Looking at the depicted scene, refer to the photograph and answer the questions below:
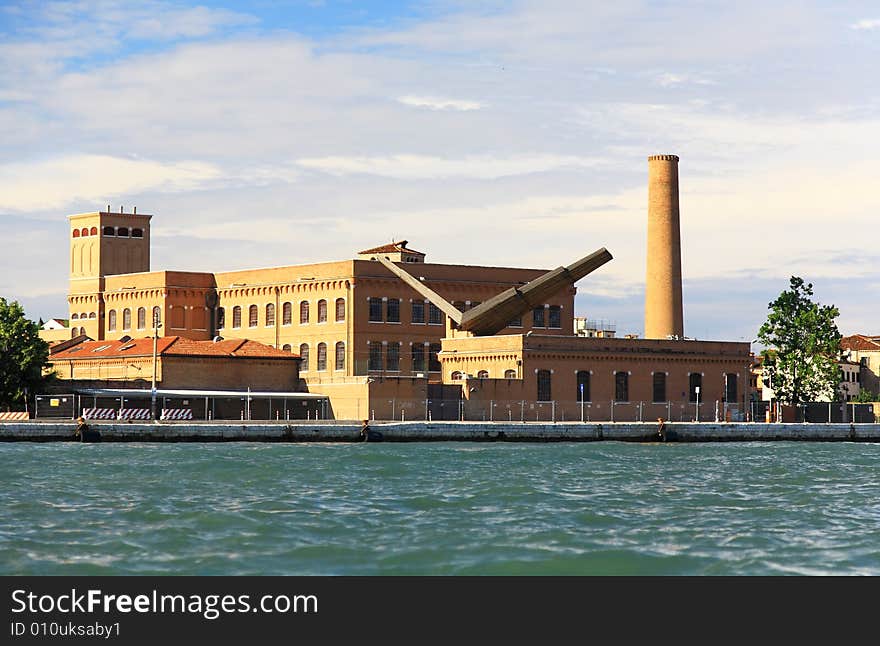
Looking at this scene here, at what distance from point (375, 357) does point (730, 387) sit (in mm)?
19761

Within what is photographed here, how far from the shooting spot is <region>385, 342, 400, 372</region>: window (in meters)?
87.8

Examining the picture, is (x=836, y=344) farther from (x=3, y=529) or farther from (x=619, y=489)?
(x=3, y=529)

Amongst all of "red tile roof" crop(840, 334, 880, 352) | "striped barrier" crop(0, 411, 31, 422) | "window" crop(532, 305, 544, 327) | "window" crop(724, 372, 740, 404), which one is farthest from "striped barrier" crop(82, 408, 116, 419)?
"red tile roof" crop(840, 334, 880, 352)

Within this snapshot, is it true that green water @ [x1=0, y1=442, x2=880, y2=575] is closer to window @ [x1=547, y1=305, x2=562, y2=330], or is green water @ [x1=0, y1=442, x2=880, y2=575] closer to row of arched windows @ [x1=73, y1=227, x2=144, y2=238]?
window @ [x1=547, y1=305, x2=562, y2=330]

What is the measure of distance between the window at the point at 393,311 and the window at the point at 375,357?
1822mm

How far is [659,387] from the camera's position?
8156 centimetres

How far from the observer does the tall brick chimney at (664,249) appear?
84.1 m

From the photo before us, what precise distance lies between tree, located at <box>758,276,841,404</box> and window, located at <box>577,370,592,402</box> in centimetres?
1141

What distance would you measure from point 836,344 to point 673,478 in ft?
144

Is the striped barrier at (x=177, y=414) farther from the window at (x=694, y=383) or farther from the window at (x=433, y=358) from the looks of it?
the window at (x=694, y=383)

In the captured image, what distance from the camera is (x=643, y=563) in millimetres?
24828

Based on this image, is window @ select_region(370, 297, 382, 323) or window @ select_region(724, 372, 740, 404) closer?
window @ select_region(724, 372, 740, 404)

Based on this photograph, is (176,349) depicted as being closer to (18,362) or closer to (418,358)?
(18,362)
